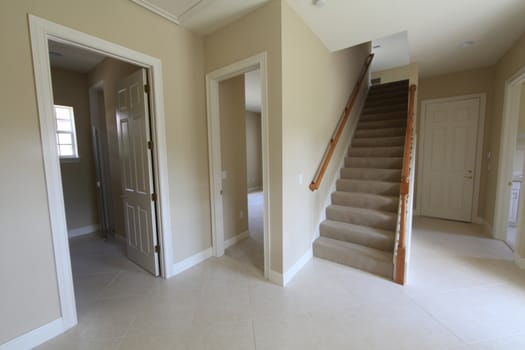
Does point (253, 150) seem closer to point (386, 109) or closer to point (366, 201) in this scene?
point (386, 109)

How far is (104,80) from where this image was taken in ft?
10.9

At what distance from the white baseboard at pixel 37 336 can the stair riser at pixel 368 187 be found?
3.53 meters

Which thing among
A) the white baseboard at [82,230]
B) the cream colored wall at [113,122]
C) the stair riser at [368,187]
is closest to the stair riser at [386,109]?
the stair riser at [368,187]

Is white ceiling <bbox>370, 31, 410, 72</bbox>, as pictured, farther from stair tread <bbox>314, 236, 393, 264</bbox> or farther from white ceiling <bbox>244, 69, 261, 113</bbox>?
stair tread <bbox>314, 236, 393, 264</bbox>

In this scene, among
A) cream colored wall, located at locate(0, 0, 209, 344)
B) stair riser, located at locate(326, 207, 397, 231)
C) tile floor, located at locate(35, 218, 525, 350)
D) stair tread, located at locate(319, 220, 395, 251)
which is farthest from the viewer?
stair riser, located at locate(326, 207, 397, 231)

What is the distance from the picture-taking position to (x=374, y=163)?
3.60 meters

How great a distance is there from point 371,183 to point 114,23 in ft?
11.7

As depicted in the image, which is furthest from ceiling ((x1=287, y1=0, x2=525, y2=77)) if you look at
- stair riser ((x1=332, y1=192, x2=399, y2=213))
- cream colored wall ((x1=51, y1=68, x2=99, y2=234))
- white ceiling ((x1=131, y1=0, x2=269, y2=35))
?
cream colored wall ((x1=51, y1=68, x2=99, y2=234))

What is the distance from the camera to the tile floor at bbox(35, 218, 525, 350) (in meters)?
1.62

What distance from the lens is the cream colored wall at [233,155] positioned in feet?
10.1

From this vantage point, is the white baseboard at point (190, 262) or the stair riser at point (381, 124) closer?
the white baseboard at point (190, 262)

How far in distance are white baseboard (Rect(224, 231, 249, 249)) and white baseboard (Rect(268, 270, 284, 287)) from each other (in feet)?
3.42

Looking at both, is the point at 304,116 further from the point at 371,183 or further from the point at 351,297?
the point at 351,297

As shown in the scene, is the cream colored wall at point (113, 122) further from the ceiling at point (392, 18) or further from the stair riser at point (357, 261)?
the stair riser at point (357, 261)
